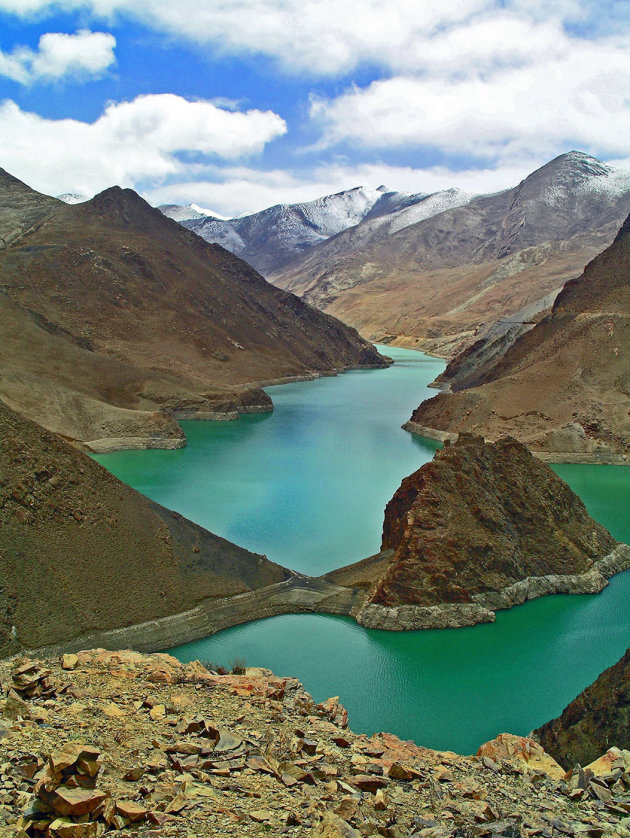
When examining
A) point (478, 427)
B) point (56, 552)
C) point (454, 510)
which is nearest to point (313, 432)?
point (478, 427)

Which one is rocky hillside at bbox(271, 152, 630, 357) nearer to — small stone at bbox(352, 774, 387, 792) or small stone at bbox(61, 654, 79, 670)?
small stone at bbox(61, 654, 79, 670)

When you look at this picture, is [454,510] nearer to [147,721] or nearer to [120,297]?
[147,721]

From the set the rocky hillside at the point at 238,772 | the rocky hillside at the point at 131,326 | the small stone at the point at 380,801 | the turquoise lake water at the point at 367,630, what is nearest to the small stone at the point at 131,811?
the rocky hillside at the point at 238,772

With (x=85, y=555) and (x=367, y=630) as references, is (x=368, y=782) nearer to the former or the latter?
(x=367, y=630)

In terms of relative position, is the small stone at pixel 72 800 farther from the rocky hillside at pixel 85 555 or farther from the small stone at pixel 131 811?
the rocky hillside at pixel 85 555

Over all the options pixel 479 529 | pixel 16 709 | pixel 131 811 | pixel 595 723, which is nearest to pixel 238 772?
pixel 131 811

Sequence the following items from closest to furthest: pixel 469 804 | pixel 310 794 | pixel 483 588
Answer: pixel 310 794
pixel 469 804
pixel 483 588

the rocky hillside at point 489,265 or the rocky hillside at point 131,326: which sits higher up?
the rocky hillside at point 489,265
